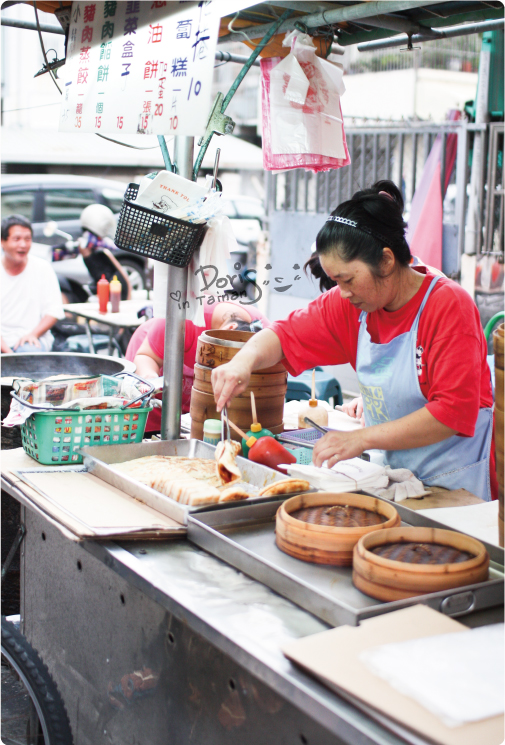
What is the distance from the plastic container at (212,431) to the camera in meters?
2.56

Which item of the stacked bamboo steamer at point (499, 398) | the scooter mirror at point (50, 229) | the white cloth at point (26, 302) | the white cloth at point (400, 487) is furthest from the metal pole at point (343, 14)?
the scooter mirror at point (50, 229)

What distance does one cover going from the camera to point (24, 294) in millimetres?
6219

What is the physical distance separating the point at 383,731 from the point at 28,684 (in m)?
1.38

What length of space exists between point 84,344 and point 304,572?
613 centimetres

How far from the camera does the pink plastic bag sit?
2.80 meters

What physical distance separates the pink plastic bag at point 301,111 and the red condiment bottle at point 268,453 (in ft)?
3.98

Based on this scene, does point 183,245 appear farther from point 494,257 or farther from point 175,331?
point 494,257

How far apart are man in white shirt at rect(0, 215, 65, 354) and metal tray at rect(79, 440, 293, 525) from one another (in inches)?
153

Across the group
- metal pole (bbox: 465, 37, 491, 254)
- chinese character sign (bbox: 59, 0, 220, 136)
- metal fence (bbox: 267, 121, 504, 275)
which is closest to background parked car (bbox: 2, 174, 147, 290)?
metal fence (bbox: 267, 121, 504, 275)

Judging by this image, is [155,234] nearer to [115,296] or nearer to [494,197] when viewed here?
[115,296]

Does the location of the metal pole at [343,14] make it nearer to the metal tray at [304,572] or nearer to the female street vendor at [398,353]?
the female street vendor at [398,353]

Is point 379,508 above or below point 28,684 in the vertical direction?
above

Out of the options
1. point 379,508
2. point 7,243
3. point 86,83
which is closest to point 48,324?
point 7,243

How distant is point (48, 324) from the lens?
20.3 feet
